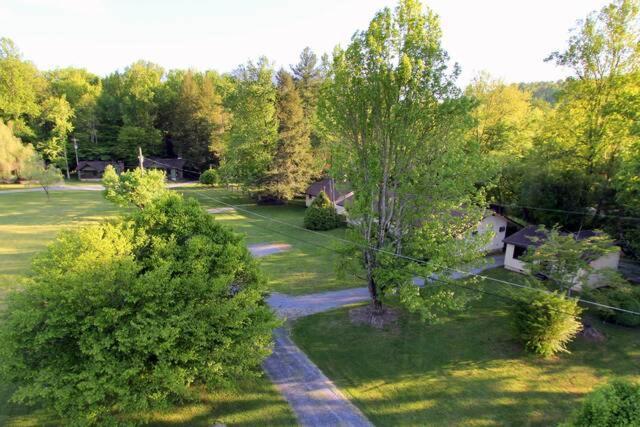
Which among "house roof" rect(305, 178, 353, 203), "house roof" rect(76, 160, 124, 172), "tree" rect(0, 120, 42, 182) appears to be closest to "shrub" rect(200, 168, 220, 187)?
"house roof" rect(305, 178, 353, 203)

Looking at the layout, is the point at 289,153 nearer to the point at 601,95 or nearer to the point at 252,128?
the point at 252,128

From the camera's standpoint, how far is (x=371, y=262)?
1538cm

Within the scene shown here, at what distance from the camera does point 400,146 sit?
1436 cm

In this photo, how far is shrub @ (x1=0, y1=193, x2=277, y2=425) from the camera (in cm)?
827

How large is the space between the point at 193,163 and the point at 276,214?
30.9m

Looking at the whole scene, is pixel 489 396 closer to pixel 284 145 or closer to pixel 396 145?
pixel 396 145

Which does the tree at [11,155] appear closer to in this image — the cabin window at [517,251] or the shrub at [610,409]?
the cabin window at [517,251]

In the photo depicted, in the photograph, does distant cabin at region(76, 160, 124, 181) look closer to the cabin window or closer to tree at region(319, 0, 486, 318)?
tree at region(319, 0, 486, 318)

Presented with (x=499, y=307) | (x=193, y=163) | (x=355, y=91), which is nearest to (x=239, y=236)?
(x=355, y=91)

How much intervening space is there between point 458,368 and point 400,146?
8.56 metres

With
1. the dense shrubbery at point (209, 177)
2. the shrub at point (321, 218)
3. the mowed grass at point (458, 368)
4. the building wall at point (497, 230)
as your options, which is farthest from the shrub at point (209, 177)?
the mowed grass at point (458, 368)

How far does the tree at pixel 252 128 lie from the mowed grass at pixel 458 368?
27339mm

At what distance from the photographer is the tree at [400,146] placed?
1322 centimetres

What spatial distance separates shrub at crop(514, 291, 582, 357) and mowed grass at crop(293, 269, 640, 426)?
0.52 m
